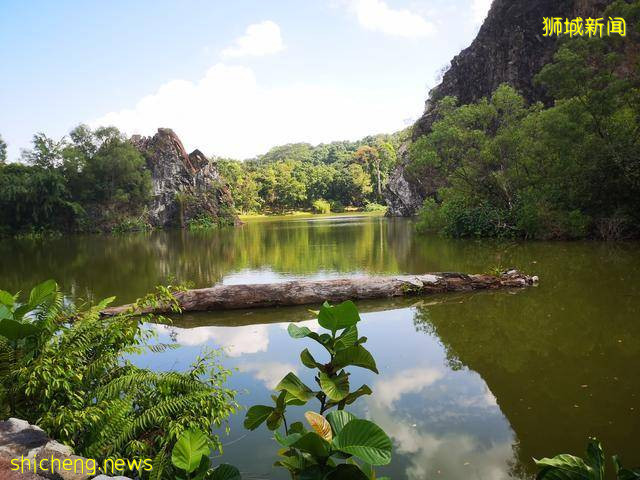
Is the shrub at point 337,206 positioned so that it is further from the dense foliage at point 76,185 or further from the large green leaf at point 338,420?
the large green leaf at point 338,420

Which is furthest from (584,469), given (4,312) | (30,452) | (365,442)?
(4,312)

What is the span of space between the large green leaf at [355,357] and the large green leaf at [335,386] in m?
0.08

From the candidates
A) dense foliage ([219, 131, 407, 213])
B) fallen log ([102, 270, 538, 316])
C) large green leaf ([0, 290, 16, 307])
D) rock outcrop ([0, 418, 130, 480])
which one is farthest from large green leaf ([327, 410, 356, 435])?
dense foliage ([219, 131, 407, 213])

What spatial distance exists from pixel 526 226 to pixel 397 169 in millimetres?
29980

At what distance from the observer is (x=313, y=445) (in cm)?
198

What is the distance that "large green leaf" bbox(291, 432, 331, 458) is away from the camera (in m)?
1.95

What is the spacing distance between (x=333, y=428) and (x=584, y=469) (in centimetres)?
118

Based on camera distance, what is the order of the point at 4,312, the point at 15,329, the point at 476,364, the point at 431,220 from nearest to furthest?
the point at 15,329 < the point at 4,312 < the point at 476,364 < the point at 431,220

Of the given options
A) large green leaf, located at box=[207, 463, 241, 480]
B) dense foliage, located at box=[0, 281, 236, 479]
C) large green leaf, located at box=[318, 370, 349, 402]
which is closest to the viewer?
large green leaf, located at box=[207, 463, 241, 480]

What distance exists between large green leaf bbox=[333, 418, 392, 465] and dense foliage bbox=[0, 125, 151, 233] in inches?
1784

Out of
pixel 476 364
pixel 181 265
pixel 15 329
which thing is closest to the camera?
pixel 15 329

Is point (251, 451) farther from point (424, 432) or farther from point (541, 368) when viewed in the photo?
point (541, 368)

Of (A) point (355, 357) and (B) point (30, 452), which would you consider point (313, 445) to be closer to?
(A) point (355, 357)

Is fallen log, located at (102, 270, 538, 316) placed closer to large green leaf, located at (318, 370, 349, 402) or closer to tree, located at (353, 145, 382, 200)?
large green leaf, located at (318, 370, 349, 402)
